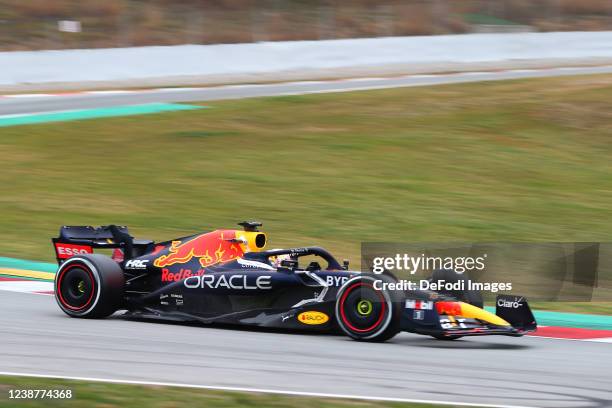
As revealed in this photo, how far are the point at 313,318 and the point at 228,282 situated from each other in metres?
0.86

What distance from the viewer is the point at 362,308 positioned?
9.38m

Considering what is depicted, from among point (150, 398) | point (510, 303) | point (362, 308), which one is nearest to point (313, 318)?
point (362, 308)

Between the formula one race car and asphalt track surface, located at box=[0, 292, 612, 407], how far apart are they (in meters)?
0.15

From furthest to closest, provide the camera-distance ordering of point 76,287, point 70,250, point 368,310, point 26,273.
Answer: point 26,273
point 70,250
point 76,287
point 368,310

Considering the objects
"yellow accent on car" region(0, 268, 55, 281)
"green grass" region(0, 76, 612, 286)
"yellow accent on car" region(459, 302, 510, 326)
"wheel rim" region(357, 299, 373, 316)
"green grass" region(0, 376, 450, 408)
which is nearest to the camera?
"green grass" region(0, 376, 450, 408)

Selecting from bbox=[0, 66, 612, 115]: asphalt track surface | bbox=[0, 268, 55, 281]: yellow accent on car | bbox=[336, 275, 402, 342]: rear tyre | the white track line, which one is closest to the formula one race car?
bbox=[336, 275, 402, 342]: rear tyre

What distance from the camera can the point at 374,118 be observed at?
25953mm

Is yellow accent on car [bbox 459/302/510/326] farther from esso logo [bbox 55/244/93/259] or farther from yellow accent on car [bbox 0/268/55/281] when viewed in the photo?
yellow accent on car [bbox 0/268/55/281]

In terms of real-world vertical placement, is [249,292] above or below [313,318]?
above

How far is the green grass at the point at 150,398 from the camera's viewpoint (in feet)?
22.3

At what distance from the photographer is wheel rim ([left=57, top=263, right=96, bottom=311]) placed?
33.6ft

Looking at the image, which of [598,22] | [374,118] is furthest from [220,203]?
[598,22]

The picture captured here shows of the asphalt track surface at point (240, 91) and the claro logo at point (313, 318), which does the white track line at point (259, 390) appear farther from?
the asphalt track surface at point (240, 91)

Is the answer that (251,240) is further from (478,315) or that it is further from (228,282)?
(478,315)
